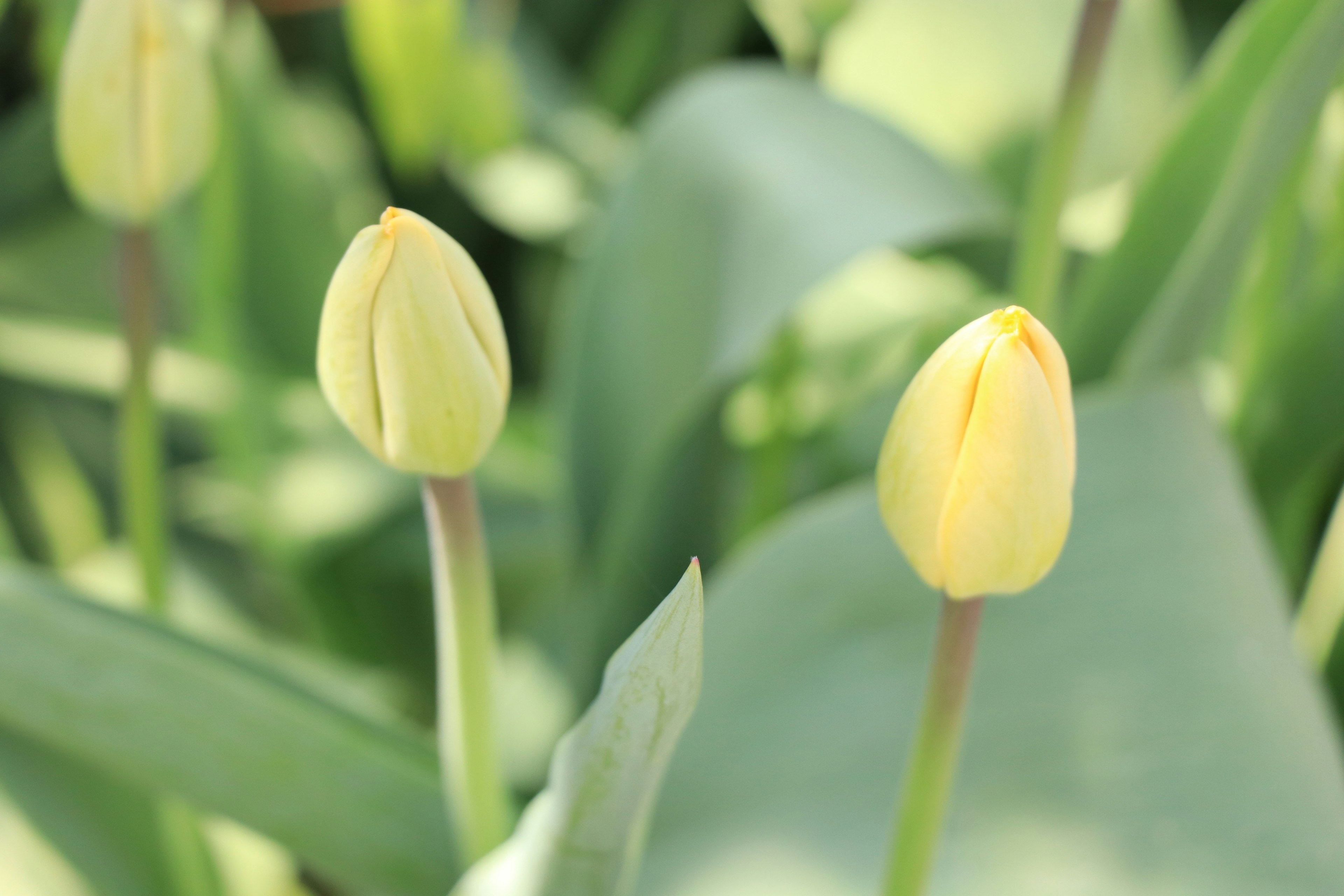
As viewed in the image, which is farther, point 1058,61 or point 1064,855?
point 1058,61

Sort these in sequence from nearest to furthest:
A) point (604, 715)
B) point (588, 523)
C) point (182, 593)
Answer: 1. point (604, 715)
2. point (588, 523)
3. point (182, 593)

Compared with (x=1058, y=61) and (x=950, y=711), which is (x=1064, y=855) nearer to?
(x=950, y=711)

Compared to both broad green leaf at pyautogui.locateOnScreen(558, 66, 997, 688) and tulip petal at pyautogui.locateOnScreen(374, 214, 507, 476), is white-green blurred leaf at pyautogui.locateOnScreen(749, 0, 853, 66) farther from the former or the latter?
tulip petal at pyautogui.locateOnScreen(374, 214, 507, 476)

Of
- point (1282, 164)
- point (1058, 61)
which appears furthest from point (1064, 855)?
point (1058, 61)

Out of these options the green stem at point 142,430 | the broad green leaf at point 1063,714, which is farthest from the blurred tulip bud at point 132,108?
the broad green leaf at point 1063,714

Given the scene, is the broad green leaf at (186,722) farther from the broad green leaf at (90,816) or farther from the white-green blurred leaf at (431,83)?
the white-green blurred leaf at (431,83)

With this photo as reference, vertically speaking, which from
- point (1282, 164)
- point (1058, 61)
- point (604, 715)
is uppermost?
point (1058, 61)

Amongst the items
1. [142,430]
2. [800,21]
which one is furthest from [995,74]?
[142,430]

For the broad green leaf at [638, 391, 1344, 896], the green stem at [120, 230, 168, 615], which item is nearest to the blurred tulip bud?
the green stem at [120, 230, 168, 615]
